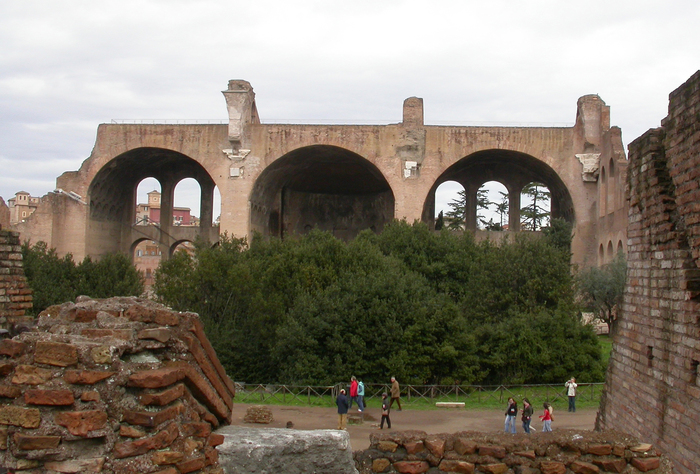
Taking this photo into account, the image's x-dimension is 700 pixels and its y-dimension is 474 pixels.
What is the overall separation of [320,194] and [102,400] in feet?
99.5

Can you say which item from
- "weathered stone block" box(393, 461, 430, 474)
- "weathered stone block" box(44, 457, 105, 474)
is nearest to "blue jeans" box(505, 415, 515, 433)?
"weathered stone block" box(393, 461, 430, 474)

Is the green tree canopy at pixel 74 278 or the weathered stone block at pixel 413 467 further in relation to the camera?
the green tree canopy at pixel 74 278

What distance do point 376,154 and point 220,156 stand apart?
19.6 ft

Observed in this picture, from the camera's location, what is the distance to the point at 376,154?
24.2 m

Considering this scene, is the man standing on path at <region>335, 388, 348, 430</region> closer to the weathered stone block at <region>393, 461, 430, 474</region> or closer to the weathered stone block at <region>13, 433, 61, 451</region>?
the weathered stone block at <region>393, 461, 430, 474</region>

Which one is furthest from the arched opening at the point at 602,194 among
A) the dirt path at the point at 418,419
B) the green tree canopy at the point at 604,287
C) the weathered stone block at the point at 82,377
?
the weathered stone block at the point at 82,377

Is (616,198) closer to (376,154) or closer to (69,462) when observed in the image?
(376,154)

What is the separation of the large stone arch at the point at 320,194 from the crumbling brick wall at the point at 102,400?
22.1 metres

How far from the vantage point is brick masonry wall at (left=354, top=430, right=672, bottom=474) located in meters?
4.15

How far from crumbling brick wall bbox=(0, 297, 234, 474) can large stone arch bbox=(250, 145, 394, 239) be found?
72.5ft

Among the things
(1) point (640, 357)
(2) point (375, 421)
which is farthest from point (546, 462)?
(2) point (375, 421)

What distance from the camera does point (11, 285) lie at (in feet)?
22.8

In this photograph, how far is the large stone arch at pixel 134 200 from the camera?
25664mm

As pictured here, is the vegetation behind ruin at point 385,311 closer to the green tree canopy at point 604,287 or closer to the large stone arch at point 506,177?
the green tree canopy at point 604,287
